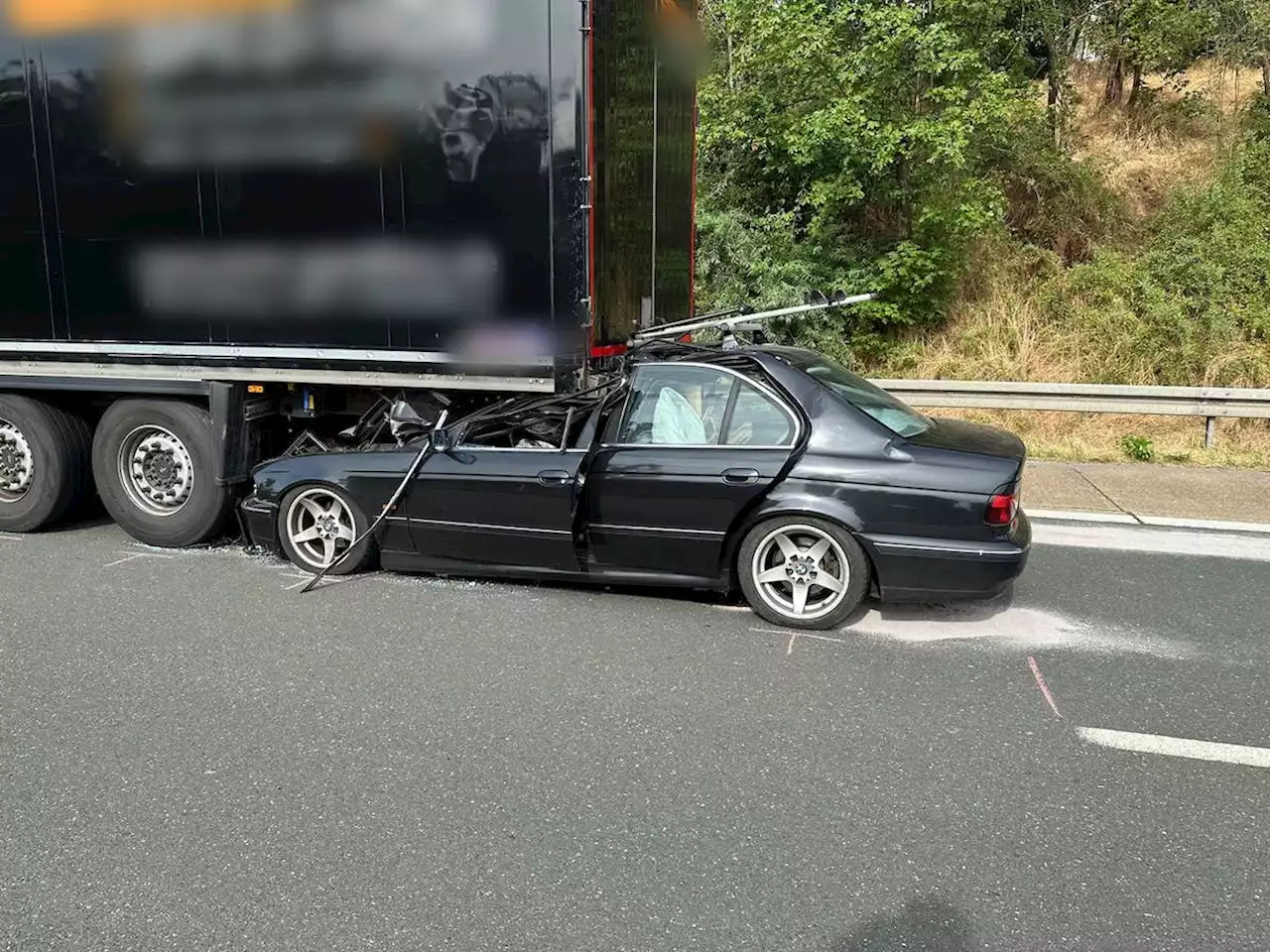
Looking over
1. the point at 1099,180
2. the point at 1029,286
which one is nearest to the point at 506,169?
the point at 1029,286

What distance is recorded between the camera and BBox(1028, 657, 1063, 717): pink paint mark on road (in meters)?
4.17

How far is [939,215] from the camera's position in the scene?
1216cm

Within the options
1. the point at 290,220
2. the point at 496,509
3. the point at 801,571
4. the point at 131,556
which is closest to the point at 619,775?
the point at 801,571

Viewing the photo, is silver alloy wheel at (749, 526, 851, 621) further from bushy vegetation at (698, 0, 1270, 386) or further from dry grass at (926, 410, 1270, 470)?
bushy vegetation at (698, 0, 1270, 386)

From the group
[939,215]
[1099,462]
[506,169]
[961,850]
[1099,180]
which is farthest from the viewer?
[1099,180]

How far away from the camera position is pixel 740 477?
5.05 meters

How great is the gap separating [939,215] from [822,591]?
8.40m

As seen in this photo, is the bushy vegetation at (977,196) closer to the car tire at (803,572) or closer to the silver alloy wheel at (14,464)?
the car tire at (803,572)

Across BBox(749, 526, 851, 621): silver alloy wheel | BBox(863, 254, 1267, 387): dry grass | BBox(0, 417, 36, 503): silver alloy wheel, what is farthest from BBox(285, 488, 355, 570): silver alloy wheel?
BBox(863, 254, 1267, 387): dry grass

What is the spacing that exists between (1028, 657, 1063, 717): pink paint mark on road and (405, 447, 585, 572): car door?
93.5 inches

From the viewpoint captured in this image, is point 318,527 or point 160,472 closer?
point 318,527

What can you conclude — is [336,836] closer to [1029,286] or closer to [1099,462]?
[1099,462]

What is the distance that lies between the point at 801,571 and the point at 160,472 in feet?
14.7

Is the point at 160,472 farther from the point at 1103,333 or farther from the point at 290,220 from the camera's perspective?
the point at 1103,333
